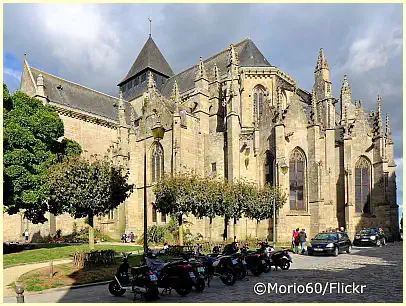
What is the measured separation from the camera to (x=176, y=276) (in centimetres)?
1147

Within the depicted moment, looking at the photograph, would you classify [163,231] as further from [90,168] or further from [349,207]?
[349,207]

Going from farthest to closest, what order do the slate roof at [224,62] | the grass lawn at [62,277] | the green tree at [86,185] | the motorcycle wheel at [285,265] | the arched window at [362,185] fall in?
the slate roof at [224,62], the arched window at [362,185], the green tree at [86,185], the motorcycle wheel at [285,265], the grass lawn at [62,277]

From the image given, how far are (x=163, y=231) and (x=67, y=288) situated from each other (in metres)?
19.8

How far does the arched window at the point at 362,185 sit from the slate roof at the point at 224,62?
1543cm

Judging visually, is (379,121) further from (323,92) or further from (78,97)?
(78,97)

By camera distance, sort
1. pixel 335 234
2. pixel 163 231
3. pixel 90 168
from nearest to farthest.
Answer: pixel 90 168 < pixel 335 234 < pixel 163 231

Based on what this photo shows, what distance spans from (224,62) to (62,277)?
39436mm

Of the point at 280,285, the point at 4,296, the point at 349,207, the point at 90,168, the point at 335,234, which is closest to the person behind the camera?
the point at 4,296

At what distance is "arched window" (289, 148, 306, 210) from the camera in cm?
3462

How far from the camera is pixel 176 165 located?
35.5m

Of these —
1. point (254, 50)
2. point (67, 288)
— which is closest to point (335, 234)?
point (67, 288)

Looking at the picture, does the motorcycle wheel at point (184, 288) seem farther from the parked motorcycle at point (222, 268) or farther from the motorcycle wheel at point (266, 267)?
the motorcycle wheel at point (266, 267)

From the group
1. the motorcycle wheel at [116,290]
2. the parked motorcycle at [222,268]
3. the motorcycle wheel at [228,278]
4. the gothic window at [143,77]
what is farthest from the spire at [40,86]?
the motorcycle wheel at [228,278]

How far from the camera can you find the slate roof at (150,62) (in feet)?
200
